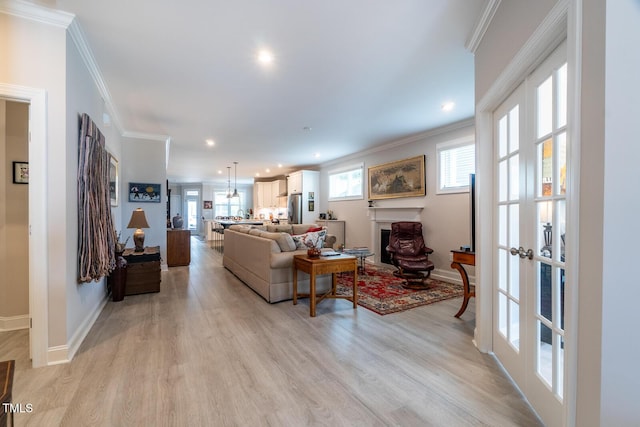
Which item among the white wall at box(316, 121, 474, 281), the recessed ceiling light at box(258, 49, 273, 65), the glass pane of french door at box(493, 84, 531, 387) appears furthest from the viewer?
the white wall at box(316, 121, 474, 281)

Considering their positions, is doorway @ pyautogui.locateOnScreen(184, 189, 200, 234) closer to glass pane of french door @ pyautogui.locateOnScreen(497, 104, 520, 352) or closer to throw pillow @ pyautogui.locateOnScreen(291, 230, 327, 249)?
throw pillow @ pyautogui.locateOnScreen(291, 230, 327, 249)

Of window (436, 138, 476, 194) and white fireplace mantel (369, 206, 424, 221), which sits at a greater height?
window (436, 138, 476, 194)

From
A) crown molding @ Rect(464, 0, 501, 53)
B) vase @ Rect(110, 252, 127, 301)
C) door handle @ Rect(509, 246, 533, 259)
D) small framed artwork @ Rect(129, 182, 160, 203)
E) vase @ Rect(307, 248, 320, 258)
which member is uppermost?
crown molding @ Rect(464, 0, 501, 53)

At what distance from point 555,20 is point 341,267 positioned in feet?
8.87

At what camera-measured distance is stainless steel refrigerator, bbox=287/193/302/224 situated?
26.8ft

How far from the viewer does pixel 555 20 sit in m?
1.27

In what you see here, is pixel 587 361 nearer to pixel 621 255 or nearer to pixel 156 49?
pixel 621 255

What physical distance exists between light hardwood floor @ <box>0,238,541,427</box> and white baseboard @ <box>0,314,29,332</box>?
126 mm

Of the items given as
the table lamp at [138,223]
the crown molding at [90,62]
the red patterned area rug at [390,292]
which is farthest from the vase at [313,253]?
the crown molding at [90,62]

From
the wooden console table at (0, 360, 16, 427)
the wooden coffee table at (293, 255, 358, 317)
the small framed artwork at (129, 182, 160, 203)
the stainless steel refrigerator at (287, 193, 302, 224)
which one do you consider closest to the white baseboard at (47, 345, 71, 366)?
the wooden console table at (0, 360, 16, 427)

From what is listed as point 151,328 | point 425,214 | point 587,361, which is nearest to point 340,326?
point 151,328

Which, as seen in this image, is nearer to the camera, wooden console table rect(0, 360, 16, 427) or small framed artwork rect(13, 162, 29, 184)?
wooden console table rect(0, 360, 16, 427)

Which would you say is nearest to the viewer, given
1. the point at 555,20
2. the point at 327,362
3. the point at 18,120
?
the point at 555,20

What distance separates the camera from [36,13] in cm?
203
